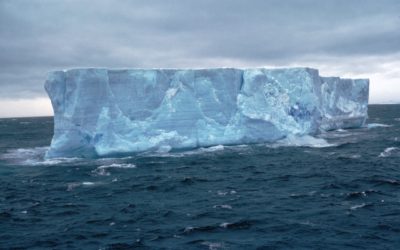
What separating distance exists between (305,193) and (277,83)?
16259 millimetres

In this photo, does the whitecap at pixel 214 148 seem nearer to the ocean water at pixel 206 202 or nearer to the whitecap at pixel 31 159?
the ocean water at pixel 206 202

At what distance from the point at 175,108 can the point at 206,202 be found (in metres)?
13.2

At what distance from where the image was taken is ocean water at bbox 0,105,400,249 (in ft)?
33.0

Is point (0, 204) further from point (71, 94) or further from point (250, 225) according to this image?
point (71, 94)

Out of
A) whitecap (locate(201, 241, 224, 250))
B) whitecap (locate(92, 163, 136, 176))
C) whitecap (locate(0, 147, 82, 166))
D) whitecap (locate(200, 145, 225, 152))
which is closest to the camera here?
whitecap (locate(201, 241, 224, 250))

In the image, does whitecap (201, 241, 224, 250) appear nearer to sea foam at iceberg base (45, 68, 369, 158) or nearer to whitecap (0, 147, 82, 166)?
whitecap (0, 147, 82, 166)

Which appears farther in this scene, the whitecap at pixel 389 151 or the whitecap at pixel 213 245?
the whitecap at pixel 389 151

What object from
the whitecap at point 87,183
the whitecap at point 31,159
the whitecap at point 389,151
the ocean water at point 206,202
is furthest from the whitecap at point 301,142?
the whitecap at point 87,183

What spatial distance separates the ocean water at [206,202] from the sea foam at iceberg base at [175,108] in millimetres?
2062

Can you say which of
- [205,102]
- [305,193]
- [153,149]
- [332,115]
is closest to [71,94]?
[153,149]

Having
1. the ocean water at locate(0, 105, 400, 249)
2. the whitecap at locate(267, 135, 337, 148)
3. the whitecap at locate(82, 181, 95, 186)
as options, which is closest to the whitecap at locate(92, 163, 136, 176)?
the ocean water at locate(0, 105, 400, 249)

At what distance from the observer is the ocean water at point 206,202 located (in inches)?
396

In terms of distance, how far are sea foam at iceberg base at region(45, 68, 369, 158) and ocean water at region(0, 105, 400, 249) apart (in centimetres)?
206

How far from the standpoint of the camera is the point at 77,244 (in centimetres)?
993
